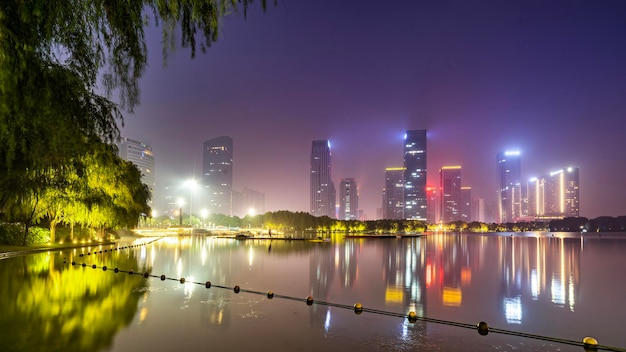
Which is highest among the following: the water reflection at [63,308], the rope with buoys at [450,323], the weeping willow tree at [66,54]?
the weeping willow tree at [66,54]

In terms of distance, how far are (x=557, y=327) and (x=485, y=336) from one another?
158 inches

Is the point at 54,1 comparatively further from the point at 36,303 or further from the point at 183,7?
the point at 36,303

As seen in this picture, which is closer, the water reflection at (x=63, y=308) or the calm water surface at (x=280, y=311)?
the water reflection at (x=63, y=308)

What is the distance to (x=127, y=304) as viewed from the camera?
13.2m

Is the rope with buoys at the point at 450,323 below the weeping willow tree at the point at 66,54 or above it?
below

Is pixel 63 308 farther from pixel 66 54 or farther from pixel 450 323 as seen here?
pixel 450 323

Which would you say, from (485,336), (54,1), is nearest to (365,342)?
(485,336)

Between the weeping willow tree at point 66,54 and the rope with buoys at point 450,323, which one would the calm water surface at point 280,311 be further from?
the weeping willow tree at point 66,54

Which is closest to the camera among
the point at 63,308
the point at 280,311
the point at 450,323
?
the point at 63,308

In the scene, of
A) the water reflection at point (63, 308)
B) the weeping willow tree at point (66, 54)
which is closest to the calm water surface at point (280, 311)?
the water reflection at point (63, 308)

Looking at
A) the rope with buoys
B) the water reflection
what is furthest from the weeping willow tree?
the rope with buoys

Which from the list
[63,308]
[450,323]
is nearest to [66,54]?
[63,308]

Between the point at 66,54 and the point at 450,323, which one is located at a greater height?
the point at 66,54

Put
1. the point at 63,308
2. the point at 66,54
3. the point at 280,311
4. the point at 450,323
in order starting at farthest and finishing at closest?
the point at 280,311, the point at 450,323, the point at 63,308, the point at 66,54
